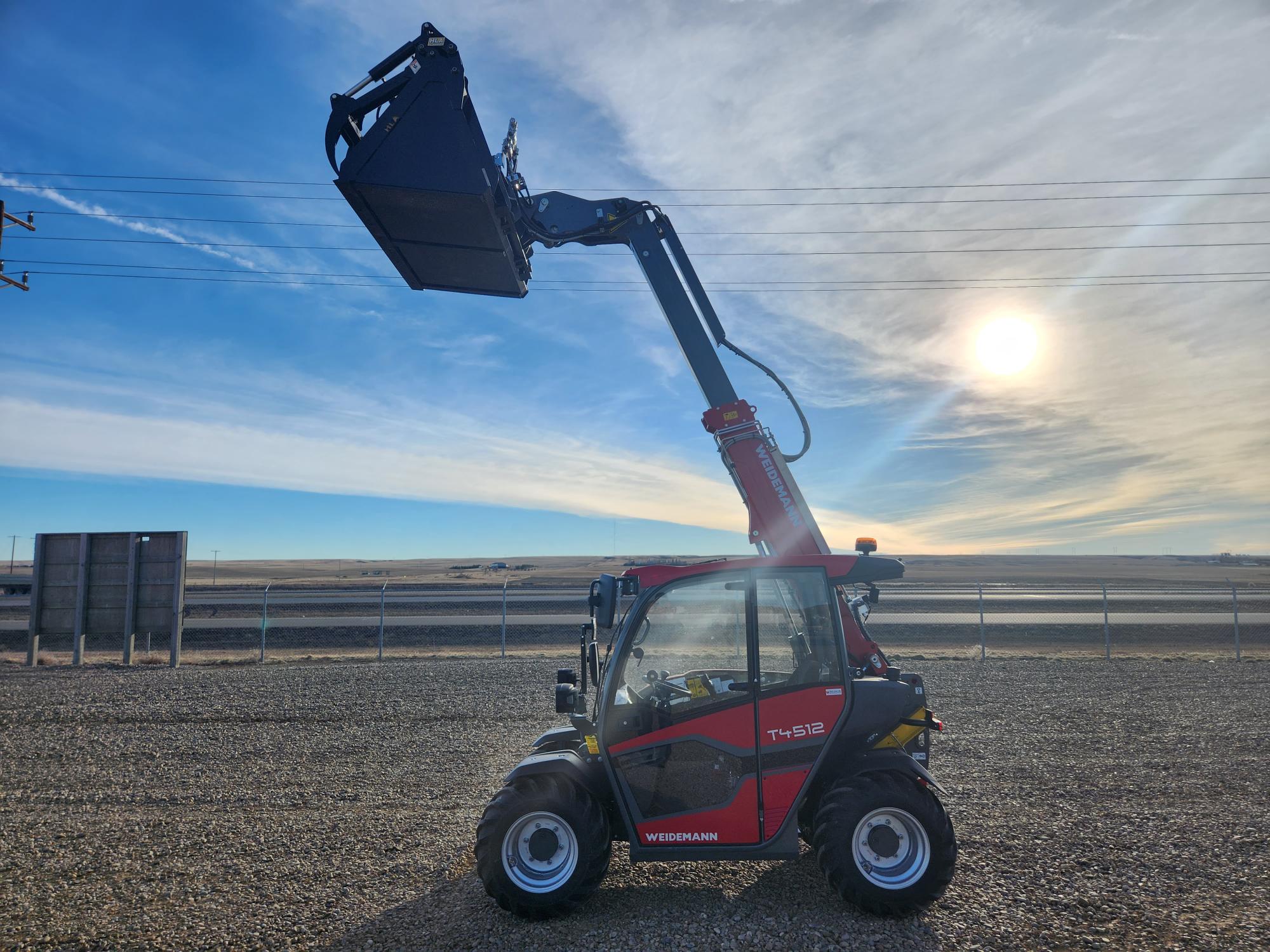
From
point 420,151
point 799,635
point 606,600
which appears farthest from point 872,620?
point 420,151

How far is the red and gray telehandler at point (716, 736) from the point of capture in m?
4.31

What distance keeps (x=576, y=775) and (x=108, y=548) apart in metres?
16.4

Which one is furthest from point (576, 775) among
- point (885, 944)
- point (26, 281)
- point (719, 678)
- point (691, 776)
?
point (26, 281)

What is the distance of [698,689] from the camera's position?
184 inches

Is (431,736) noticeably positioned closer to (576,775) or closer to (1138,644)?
(576,775)

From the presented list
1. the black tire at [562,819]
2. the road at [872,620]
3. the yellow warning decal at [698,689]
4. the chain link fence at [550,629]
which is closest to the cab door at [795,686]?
the yellow warning decal at [698,689]

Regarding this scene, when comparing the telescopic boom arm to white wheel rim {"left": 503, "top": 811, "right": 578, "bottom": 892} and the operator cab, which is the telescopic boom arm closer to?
the operator cab

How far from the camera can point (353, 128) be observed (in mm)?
5941

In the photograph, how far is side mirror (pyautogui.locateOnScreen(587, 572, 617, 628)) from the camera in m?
4.51

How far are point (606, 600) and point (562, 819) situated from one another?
53.2 inches

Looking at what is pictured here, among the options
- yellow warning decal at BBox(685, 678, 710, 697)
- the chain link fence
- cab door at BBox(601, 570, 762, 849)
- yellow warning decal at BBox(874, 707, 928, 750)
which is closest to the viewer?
cab door at BBox(601, 570, 762, 849)

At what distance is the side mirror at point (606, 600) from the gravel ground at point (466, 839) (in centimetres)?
180

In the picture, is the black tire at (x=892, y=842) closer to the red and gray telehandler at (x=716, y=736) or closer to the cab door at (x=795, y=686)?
the red and gray telehandler at (x=716, y=736)

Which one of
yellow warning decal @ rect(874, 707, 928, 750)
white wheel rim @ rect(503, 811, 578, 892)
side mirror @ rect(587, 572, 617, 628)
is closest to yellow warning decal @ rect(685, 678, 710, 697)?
side mirror @ rect(587, 572, 617, 628)
